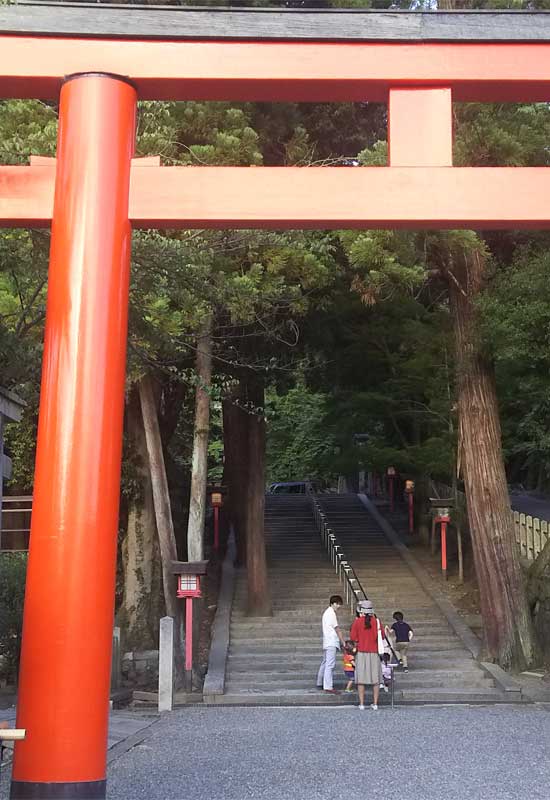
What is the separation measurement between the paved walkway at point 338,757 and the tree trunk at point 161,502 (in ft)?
9.25

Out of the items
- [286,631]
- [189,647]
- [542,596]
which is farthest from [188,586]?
[542,596]

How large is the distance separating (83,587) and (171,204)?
2274mm

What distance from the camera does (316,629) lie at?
1527 centimetres

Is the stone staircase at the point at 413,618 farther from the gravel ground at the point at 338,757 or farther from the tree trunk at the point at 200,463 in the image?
the tree trunk at the point at 200,463

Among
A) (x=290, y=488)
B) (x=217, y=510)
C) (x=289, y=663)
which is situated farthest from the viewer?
(x=290, y=488)

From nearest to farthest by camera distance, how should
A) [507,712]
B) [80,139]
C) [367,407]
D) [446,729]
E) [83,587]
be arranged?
[83,587], [80,139], [446,729], [507,712], [367,407]

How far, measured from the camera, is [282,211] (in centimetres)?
495

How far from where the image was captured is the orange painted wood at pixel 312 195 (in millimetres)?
4938

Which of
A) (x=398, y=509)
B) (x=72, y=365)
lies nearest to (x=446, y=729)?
(x=72, y=365)

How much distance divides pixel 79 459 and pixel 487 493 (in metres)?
9.82

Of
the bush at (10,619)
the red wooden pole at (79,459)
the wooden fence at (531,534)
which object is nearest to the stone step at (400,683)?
the bush at (10,619)

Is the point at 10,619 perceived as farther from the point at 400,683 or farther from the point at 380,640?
the point at 400,683

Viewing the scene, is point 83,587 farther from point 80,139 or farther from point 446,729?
point 446,729

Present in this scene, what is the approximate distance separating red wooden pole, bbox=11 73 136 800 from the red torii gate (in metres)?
0.01
